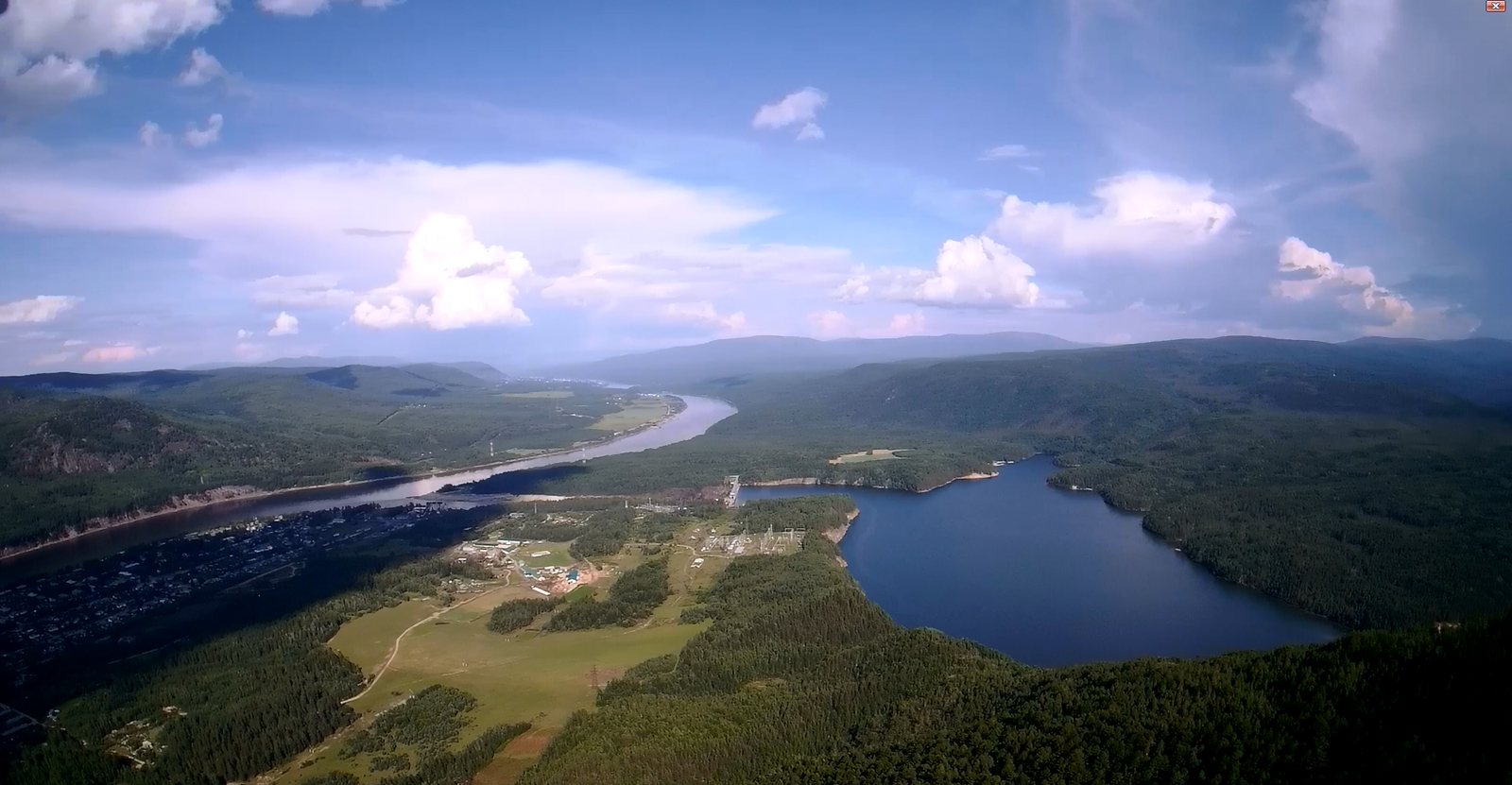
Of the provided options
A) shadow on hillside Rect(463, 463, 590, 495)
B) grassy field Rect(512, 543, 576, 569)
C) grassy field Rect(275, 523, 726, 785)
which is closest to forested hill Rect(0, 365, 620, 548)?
shadow on hillside Rect(463, 463, 590, 495)

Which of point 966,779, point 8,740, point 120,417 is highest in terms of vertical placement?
point 120,417

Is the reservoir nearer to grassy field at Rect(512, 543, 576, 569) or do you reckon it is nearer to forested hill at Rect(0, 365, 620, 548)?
grassy field at Rect(512, 543, 576, 569)

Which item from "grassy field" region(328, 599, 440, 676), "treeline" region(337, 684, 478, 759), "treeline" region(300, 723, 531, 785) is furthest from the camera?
"grassy field" region(328, 599, 440, 676)

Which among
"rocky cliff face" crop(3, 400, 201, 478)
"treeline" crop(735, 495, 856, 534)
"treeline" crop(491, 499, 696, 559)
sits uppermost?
"rocky cliff face" crop(3, 400, 201, 478)

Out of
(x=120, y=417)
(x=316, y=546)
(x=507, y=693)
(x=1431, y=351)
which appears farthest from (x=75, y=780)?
(x=1431, y=351)

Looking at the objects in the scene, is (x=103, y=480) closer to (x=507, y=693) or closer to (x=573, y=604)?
(x=573, y=604)

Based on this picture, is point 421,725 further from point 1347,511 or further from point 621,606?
point 1347,511

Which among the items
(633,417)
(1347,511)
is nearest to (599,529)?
(1347,511)
